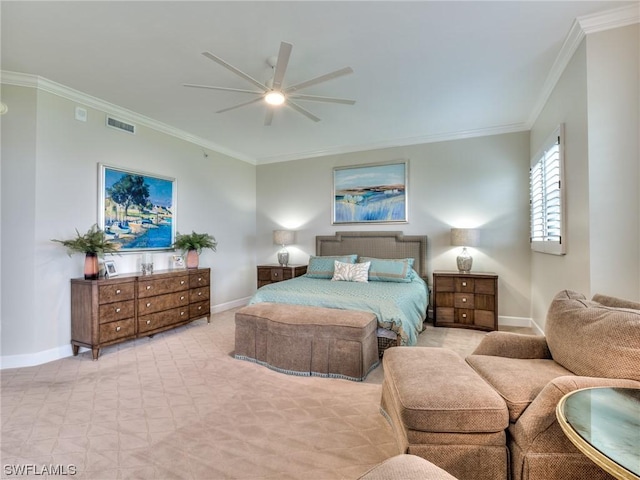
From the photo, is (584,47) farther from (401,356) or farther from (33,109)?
(33,109)

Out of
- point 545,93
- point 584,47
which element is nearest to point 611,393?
point 584,47

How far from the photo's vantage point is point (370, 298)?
3.38 meters

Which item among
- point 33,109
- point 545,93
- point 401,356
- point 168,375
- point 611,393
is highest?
point 545,93

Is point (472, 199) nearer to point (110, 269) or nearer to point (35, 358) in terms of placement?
point (110, 269)

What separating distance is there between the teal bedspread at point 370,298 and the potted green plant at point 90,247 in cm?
179

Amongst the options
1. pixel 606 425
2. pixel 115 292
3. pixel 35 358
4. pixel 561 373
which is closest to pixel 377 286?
pixel 561 373

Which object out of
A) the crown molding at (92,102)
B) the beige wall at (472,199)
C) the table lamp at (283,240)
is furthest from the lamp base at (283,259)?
the crown molding at (92,102)

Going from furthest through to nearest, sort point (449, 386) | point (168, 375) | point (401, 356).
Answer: point (168, 375), point (401, 356), point (449, 386)

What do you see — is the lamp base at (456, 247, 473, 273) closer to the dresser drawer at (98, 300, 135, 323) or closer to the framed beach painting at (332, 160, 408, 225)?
the framed beach painting at (332, 160, 408, 225)

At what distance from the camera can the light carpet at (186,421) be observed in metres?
1.78

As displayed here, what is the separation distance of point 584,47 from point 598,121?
2.11 ft

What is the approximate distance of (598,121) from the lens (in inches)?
94.0

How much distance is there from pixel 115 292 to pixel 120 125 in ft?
7.19

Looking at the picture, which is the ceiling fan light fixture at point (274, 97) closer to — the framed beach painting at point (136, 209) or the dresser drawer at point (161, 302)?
the framed beach painting at point (136, 209)
